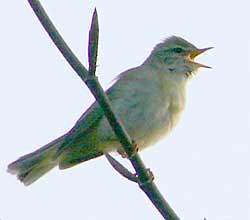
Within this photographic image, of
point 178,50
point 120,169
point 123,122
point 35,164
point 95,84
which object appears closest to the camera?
point 95,84

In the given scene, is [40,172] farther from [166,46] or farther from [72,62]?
[72,62]

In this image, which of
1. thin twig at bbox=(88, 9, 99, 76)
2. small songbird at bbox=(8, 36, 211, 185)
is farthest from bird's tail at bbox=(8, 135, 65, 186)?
thin twig at bbox=(88, 9, 99, 76)

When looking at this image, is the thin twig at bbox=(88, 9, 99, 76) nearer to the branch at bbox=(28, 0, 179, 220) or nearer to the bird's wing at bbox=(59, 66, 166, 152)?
the branch at bbox=(28, 0, 179, 220)

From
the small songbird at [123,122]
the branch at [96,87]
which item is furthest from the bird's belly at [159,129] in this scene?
the branch at [96,87]

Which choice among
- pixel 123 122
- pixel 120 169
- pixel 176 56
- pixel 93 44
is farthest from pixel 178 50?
pixel 93 44

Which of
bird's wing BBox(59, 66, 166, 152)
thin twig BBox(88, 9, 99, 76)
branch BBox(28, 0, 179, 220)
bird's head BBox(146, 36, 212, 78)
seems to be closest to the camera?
branch BBox(28, 0, 179, 220)

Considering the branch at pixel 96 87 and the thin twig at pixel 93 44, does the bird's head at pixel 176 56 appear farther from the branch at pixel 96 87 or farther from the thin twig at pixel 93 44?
the thin twig at pixel 93 44

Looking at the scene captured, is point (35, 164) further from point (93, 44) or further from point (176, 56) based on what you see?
point (93, 44)
